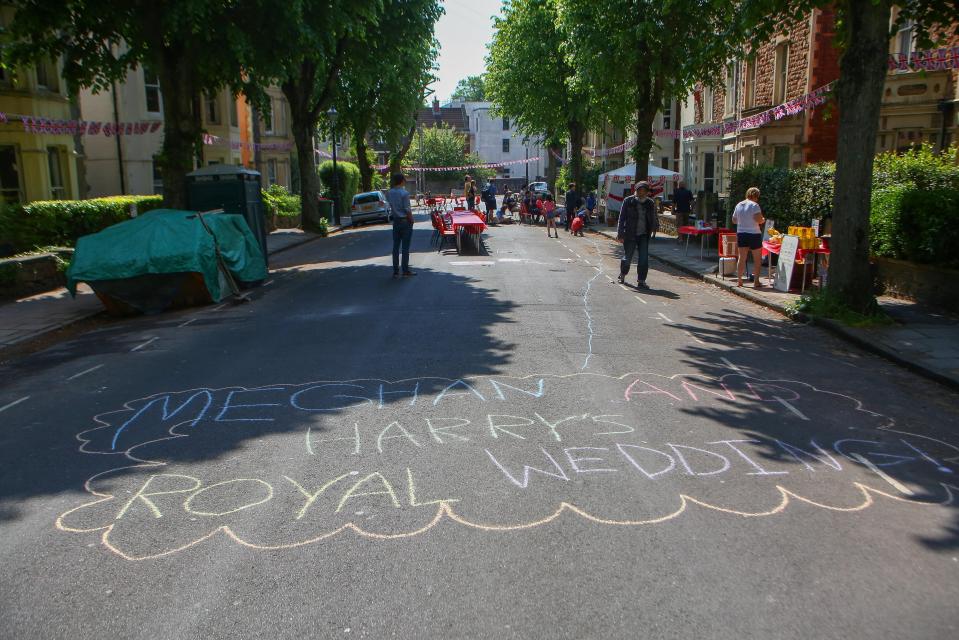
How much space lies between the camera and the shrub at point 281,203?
101 ft

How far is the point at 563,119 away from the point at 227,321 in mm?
30900

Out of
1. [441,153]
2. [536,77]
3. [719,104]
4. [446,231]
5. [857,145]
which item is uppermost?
[536,77]

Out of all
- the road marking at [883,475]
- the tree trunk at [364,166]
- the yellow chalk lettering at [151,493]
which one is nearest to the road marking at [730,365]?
the road marking at [883,475]

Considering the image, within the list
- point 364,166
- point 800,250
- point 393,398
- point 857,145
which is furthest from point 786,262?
point 364,166

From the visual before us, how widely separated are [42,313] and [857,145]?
40.2 feet

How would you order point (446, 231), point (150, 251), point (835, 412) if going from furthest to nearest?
point (446, 231) < point (150, 251) < point (835, 412)

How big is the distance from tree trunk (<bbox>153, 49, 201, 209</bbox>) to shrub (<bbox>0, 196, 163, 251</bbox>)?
5.69ft

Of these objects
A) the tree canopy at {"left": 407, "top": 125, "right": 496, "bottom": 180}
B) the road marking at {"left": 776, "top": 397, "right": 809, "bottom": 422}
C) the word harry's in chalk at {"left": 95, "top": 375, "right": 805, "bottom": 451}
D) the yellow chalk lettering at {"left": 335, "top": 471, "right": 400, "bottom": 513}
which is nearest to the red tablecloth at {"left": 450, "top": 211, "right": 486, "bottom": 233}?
the word harry's in chalk at {"left": 95, "top": 375, "right": 805, "bottom": 451}

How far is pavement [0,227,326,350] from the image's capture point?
10414mm

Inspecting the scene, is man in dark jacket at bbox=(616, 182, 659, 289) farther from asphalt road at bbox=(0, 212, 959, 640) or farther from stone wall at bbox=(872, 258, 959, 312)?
asphalt road at bbox=(0, 212, 959, 640)

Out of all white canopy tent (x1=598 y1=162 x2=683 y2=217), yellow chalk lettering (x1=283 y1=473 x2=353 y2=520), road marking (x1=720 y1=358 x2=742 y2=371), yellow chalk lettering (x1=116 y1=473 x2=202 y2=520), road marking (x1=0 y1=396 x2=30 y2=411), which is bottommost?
road marking (x1=0 y1=396 x2=30 y2=411)

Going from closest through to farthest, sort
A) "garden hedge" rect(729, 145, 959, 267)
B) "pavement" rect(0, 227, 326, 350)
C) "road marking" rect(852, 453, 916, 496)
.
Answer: "road marking" rect(852, 453, 916, 496) → "pavement" rect(0, 227, 326, 350) → "garden hedge" rect(729, 145, 959, 267)

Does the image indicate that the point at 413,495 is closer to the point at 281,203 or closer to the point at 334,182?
the point at 281,203

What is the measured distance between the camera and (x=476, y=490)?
479 cm
